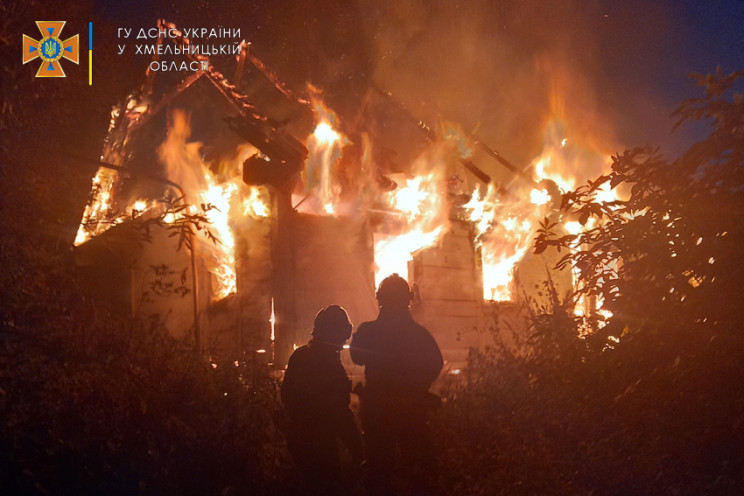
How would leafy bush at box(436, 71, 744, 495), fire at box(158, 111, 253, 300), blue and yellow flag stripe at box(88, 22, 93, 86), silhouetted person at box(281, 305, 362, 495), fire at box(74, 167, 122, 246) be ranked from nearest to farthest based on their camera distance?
silhouetted person at box(281, 305, 362, 495) < leafy bush at box(436, 71, 744, 495) < blue and yellow flag stripe at box(88, 22, 93, 86) < fire at box(74, 167, 122, 246) < fire at box(158, 111, 253, 300)

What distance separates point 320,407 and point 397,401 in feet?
2.30

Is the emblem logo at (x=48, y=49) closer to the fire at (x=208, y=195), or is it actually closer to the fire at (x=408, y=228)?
the fire at (x=208, y=195)

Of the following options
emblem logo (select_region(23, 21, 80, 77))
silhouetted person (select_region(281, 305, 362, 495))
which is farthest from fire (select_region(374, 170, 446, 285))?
silhouetted person (select_region(281, 305, 362, 495))

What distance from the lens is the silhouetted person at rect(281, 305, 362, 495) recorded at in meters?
5.09

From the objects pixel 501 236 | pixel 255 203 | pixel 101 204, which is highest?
pixel 101 204

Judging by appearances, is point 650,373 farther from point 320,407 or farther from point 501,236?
point 501,236

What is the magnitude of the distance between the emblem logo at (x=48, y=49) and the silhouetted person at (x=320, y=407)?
245 inches

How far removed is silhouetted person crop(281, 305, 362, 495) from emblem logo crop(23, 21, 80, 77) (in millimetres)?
6232

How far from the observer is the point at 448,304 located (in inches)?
521

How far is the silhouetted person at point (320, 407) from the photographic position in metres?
5.09

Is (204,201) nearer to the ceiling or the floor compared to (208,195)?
nearer to the floor

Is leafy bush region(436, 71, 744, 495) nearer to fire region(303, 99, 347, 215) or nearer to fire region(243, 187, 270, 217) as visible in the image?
fire region(243, 187, 270, 217)

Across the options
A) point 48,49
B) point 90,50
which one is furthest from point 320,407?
point 90,50

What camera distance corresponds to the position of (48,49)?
8.66 metres
